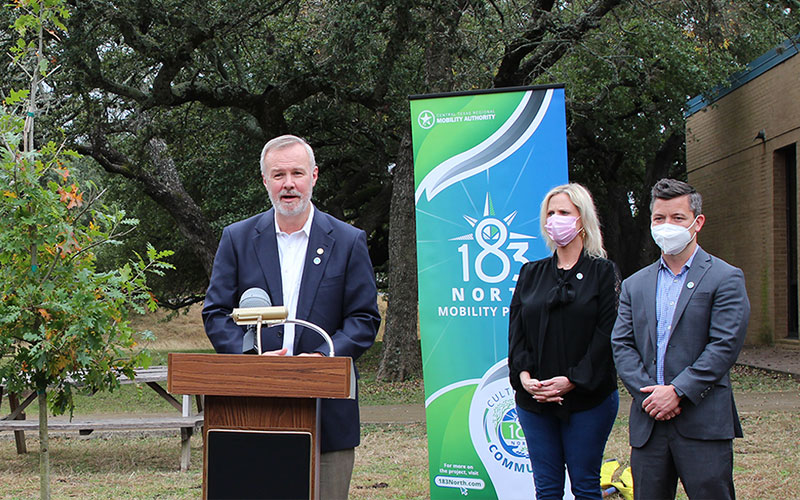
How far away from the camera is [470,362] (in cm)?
582

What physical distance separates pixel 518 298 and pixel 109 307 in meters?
2.58

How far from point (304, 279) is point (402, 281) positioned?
11479 mm

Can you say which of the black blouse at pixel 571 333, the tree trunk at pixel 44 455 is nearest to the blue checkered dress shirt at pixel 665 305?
the black blouse at pixel 571 333

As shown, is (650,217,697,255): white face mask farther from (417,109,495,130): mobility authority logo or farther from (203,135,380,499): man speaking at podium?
(417,109,495,130): mobility authority logo

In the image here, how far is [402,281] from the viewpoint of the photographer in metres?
14.7

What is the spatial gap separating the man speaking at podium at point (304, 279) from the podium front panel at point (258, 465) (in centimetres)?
37

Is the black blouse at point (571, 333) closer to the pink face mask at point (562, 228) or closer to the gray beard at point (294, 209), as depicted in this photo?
the pink face mask at point (562, 228)

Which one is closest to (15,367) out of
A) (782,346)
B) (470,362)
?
(470,362)

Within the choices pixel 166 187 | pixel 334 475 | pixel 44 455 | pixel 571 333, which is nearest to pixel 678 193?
pixel 571 333

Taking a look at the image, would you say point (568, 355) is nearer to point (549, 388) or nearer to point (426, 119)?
point (549, 388)

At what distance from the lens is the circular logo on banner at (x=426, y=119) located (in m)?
6.01

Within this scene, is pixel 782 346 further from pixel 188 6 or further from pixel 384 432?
pixel 188 6

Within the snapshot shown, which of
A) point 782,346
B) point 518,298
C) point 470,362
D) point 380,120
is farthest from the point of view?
point 782,346

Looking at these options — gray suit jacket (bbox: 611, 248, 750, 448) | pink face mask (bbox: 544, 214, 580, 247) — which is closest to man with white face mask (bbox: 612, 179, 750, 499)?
gray suit jacket (bbox: 611, 248, 750, 448)
